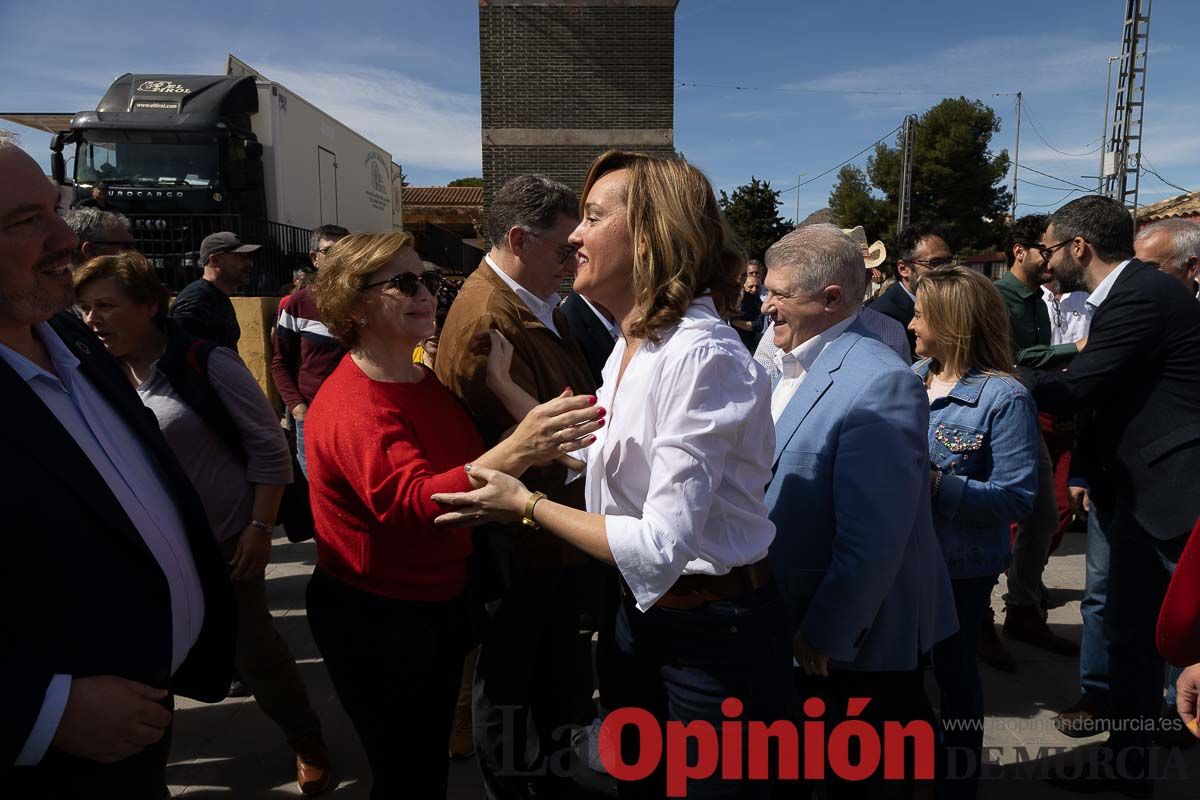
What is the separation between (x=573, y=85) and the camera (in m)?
19.0

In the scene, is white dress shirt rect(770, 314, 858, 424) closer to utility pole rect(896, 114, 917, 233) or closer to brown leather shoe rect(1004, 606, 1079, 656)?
brown leather shoe rect(1004, 606, 1079, 656)

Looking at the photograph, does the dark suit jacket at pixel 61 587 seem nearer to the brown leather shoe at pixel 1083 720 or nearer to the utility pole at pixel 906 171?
the brown leather shoe at pixel 1083 720

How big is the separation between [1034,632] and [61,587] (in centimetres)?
458

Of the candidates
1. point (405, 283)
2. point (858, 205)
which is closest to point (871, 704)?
point (405, 283)

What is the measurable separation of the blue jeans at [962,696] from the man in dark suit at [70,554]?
7.63 feet

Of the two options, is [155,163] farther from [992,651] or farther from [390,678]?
[992,651]

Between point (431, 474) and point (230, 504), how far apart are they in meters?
1.31

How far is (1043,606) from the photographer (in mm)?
4629

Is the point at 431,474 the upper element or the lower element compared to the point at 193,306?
lower

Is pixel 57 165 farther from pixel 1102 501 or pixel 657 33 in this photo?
pixel 1102 501

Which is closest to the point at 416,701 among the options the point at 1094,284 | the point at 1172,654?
the point at 1172,654

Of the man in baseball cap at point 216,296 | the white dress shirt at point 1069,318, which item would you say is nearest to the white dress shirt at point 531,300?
the man in baseball cap at point 216,296

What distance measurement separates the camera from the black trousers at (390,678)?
2012mm

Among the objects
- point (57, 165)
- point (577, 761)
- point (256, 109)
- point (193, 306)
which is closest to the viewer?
point (577, 761)
